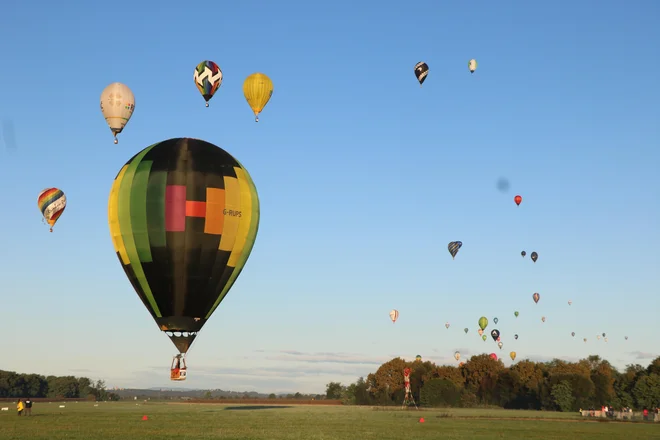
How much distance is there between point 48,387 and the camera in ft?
591

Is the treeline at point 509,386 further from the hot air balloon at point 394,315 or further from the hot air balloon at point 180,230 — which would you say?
the hot air balloon at point 180,230

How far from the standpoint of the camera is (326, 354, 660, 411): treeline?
11325 centimetres

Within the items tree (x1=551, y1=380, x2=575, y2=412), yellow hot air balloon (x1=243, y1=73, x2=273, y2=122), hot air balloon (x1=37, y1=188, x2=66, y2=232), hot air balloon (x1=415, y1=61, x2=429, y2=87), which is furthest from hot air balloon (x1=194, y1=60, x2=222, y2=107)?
tree (x1=551, y1=380, x2=575, y2=412)

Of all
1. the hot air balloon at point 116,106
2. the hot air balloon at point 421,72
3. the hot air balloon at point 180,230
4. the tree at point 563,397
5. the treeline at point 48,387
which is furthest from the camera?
the treeline at point 48,387

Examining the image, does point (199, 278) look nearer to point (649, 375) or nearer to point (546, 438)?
point (546, 438)

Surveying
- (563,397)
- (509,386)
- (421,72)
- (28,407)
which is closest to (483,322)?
(509,386)

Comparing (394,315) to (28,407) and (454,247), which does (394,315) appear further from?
(28,407)

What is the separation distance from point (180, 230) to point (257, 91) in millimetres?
20650

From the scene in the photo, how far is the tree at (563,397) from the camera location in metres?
111

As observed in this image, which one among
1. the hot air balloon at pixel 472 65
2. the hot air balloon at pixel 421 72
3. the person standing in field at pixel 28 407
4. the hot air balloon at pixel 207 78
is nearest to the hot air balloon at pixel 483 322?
the hot air balloon at pixel 472 65

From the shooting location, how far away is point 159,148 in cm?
4203

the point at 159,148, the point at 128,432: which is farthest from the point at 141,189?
the point at 128,432

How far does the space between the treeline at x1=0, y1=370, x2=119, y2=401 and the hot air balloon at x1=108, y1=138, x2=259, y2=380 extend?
13104 centimetres

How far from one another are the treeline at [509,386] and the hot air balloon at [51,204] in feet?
230
